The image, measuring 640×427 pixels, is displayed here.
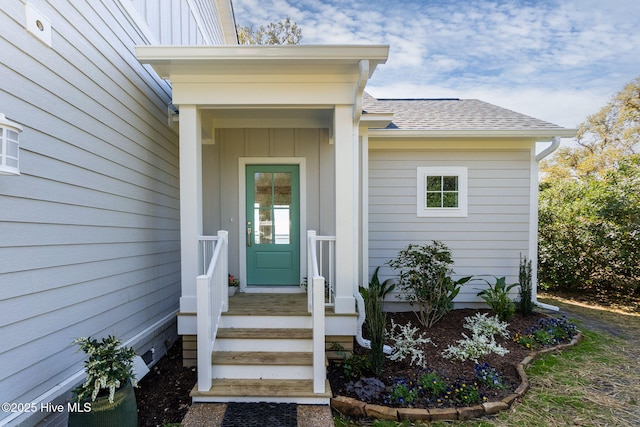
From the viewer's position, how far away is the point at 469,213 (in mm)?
5180

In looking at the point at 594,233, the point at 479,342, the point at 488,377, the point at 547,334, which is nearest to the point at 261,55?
the point at 488,377

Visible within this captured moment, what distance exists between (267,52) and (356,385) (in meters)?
3.13

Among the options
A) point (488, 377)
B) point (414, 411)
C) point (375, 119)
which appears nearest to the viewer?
point (414, 411)

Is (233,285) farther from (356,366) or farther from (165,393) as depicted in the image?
(356,366)

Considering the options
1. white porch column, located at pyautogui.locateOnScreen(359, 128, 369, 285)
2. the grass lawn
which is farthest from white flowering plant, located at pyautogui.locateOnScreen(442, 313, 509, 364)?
white porch column, located at pyautogui.locateOnScreen(359, 128, 369, 285)

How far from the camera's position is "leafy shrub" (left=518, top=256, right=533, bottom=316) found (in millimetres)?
4633

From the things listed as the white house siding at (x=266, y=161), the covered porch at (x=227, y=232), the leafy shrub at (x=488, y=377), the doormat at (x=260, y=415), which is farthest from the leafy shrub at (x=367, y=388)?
Answer: the white house siding at (x=266, y=161)

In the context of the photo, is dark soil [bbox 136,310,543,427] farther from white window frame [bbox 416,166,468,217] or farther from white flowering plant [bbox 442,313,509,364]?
white window frame [bbox 416,166,468,217]

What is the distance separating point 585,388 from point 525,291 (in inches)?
70.8

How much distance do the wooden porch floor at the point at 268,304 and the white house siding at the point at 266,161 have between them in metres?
0.96

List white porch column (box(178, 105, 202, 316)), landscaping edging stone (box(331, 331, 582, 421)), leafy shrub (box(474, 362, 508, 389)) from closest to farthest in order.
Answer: landscaping edging stone (box(331, 331, 582, 421)) → leafy shrub (box(474, 362, 508, 389)) → white porch column (box(178, 105, 202, 316))

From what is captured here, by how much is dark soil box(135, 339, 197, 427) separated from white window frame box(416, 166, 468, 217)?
12.7 feet

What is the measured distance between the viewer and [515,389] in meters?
2.94

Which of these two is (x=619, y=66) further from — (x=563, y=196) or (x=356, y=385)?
(x=356, y=385)
